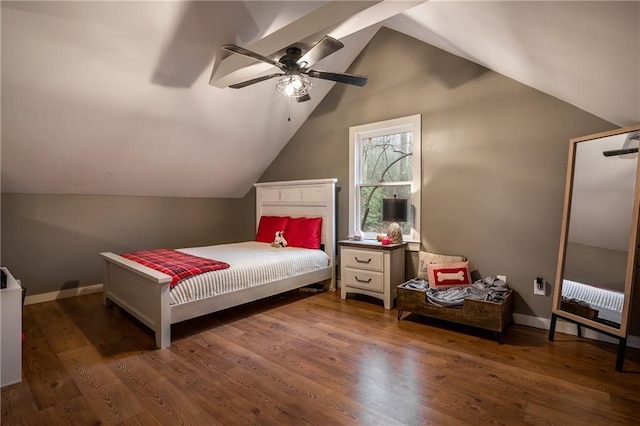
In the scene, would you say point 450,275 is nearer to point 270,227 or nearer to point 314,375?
point 314,375

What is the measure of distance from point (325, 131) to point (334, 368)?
123 inches

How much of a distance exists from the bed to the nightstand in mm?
1420

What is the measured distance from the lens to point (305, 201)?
169 inches

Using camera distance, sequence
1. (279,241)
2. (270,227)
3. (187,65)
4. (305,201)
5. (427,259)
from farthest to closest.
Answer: (270,227) < (305,201) < (279,241) < (427,259) < (187,65)

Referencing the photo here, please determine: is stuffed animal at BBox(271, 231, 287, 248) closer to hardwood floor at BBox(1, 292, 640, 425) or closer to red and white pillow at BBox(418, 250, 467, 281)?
hardwood floor at BBox(1, 292, 640, 425)

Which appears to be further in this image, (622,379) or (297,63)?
(297,63)

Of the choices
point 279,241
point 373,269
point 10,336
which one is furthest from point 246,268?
point 10,336

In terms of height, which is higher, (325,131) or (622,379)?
(325,131)

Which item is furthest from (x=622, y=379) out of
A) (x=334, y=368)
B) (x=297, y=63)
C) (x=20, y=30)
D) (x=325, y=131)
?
(x=20, y=30)

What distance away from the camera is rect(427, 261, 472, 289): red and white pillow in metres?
2.97

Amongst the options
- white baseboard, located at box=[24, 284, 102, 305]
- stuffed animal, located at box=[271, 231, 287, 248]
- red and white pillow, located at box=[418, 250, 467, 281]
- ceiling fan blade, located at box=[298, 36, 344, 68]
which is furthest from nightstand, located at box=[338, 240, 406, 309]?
white baseboard, located at box=[24, 284, 102, 305]

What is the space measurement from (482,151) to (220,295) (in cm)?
283

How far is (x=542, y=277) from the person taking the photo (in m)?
2.72

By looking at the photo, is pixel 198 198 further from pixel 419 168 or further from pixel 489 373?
pixel 489 373
